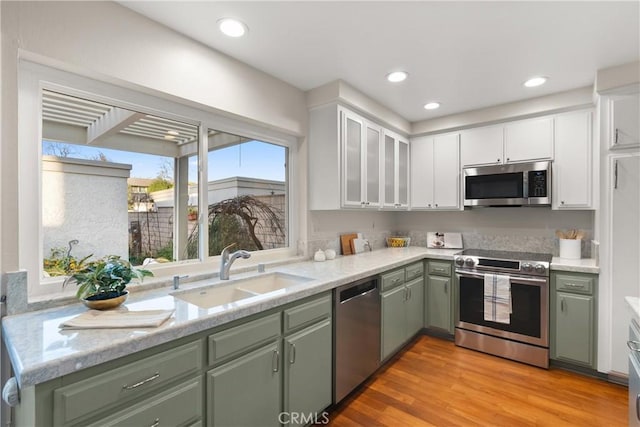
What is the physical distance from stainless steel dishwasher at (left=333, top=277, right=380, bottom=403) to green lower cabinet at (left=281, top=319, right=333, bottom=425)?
0.09 metres

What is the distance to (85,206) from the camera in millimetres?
1688

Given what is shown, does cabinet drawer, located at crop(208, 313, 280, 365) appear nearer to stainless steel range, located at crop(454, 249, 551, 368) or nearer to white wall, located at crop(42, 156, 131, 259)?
white wall, located at crop(42, 156, 131, 259)

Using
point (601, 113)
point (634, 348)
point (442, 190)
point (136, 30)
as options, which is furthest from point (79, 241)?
point (601, 113)

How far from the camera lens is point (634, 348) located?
130cm

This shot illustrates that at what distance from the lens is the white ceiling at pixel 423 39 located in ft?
5.53

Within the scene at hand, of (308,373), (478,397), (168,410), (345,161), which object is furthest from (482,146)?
(168,410)

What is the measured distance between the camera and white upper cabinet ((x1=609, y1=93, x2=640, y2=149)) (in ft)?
7.53

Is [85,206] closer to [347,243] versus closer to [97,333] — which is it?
[97,333]

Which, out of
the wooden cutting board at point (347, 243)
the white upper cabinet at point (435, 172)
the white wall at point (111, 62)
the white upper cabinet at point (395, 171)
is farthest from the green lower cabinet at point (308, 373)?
the white upper cabinet at point (435, 172)

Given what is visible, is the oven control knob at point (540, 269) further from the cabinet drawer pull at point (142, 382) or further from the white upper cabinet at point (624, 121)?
the cabinet drawer pull at point (142, 382)

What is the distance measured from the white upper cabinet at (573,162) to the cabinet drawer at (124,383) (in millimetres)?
3368

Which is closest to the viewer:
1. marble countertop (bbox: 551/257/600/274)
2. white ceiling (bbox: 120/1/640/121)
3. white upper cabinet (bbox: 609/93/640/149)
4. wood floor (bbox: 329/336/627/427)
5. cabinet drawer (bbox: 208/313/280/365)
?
cabinet drawer (bbox: 208/313/280/365)

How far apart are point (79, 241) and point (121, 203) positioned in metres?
0.30

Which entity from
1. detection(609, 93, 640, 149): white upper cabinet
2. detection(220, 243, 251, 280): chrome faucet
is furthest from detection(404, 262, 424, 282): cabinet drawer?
detection(609, 93, 640, 149): white upper cabinet
